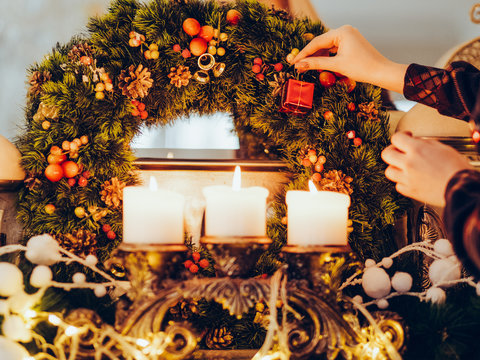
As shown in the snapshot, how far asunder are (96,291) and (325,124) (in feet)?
1.89

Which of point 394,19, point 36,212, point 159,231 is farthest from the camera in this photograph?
point 394,19

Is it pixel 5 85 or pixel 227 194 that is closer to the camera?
pixel 227 194

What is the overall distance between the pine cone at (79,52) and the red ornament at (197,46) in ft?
0.70

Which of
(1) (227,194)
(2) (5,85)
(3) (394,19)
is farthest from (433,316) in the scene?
(2) (5,85)

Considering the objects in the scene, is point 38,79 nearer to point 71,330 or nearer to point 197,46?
point 197,46

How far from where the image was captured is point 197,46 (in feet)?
2.66


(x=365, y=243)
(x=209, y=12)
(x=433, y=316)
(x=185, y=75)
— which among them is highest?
(x=209, y=12)

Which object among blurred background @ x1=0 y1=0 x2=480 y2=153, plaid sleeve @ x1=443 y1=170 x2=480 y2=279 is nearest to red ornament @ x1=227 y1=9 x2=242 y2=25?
blurred background @ x1=0 y1=0 x2=480 y2=153

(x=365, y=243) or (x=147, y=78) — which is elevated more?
(x=147, y=78)

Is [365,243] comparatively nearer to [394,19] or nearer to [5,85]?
[394,19]

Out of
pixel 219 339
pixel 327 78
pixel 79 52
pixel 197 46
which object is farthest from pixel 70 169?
pixel 327 78

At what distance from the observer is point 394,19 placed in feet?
3.81

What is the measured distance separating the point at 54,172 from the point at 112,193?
119 millimetres

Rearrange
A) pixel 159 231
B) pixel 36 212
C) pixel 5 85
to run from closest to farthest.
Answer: pixel 159 231, pixel 36 212, pixel 5 85
